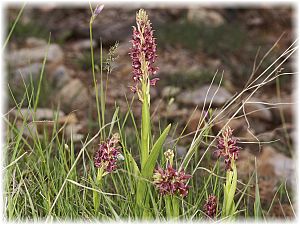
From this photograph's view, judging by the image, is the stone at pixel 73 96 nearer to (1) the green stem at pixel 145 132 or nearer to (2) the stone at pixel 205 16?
(2) the stone at pixel 205 16

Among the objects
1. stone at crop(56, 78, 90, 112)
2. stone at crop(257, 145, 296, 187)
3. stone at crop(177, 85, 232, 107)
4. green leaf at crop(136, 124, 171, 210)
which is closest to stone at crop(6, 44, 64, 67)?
stone at crop(56, 78, 90, 112)

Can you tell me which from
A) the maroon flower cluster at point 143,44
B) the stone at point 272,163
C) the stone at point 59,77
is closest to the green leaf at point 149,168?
the maroon flower cluster at point 143,44

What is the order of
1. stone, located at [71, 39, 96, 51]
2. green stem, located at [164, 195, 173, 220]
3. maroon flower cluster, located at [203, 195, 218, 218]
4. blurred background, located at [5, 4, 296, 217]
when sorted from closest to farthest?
green stem, located at [164, 195, 173, 220]
maroon flower cluster, located at [203, 195, 218, 218]
blurred background, located at [5, 4, 296, 217]
stone, located at [71, 39, 96, 51]

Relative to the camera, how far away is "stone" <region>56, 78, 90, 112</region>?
5.76 metres

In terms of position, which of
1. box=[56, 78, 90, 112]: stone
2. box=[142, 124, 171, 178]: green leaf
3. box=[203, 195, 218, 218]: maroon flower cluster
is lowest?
box=[203, 195, 218, 218]: maroon flower cluster

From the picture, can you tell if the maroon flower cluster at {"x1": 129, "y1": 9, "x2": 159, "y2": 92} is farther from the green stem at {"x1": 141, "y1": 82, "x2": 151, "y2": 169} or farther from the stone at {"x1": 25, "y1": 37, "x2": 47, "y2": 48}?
the stone at {"x1": 25, "y1": 37, "x2": 47, "y2": 48}

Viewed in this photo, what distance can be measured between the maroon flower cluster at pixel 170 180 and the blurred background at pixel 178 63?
2123 millimetres

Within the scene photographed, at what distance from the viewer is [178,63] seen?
7.27 meters

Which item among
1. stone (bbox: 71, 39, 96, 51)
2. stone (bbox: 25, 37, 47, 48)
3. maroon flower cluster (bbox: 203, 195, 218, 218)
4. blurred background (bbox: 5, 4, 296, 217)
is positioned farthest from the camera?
stone (bbox: 71, 39, 96, 51)

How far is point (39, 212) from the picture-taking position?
9.23 feet

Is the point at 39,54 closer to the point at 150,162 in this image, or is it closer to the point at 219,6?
the point at 219,6

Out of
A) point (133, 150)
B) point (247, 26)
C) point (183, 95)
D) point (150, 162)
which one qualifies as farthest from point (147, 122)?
point (247, 26)

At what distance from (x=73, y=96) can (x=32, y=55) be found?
1.08 m

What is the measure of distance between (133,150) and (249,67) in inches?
129
